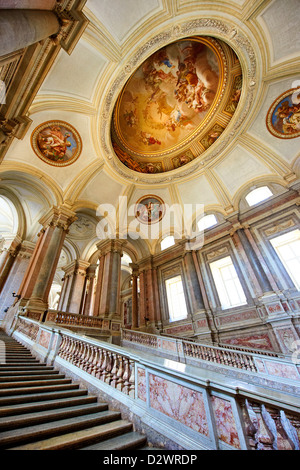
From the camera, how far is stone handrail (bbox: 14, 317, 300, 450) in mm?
1406

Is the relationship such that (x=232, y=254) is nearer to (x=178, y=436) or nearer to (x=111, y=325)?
(x=111, y=325)

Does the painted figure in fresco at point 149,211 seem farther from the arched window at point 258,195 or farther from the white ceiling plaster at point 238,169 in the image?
the arched window at point 258,195

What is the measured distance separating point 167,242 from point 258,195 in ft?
21.8

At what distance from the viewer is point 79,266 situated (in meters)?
15.1

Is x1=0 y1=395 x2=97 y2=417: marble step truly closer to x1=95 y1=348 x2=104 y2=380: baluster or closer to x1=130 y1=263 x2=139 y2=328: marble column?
x1=95 y1=348 x2=104 y2=380: baluster

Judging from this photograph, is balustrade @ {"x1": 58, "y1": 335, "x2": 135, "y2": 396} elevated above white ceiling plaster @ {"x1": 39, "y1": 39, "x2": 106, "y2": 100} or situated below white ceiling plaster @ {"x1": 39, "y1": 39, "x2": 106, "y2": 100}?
below

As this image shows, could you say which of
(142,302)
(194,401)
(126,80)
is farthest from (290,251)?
(126,80)

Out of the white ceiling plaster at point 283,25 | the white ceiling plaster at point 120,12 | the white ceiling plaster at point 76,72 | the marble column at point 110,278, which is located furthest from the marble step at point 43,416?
the white ceiling plaster at point 283,25

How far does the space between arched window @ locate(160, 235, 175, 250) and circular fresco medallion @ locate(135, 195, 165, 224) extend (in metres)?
1.63

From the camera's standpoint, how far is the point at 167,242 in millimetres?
14438

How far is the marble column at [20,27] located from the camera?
2.77 m

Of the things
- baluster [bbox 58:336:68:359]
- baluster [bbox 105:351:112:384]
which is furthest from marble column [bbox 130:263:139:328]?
baluster [bbox 105:351:112:384]

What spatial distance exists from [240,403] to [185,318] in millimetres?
9857
